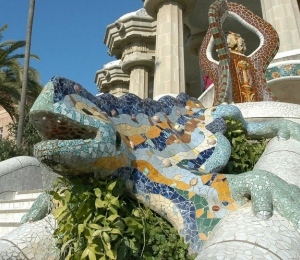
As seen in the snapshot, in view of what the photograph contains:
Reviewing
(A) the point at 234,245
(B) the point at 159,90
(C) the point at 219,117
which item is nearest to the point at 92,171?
(A) the point at 234,245

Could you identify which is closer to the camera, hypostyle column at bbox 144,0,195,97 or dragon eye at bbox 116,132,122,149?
dragon eye at bbox 116,132,122,149

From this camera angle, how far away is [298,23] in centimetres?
1030

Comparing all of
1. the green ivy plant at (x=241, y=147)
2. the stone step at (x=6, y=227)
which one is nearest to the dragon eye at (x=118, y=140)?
the green ivy plant at (x=241, y=147)

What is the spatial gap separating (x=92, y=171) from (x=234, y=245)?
954mm

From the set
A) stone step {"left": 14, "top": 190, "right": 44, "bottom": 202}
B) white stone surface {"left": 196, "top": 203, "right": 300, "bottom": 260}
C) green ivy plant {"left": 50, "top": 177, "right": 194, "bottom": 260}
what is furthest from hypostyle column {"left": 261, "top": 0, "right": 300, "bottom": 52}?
white stone surface {"left": 196, "top": 203, "right": 300, "bottom": 260}

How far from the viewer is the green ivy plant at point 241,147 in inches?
143

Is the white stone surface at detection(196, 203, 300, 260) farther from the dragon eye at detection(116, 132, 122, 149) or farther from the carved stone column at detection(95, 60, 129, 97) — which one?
the carved stone column at detection(95, 60, 129, 97)

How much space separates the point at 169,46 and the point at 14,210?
8.43m

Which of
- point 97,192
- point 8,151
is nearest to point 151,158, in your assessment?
point 97,192

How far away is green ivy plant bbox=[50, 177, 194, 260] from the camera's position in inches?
91.3

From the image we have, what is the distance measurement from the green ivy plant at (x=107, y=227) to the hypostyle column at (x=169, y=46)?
9.45m

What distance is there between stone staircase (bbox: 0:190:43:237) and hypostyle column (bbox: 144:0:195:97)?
6.30m

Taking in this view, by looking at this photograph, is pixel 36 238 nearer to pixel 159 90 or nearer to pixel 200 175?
pixel 200 175

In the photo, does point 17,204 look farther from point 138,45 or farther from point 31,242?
point 138,45
